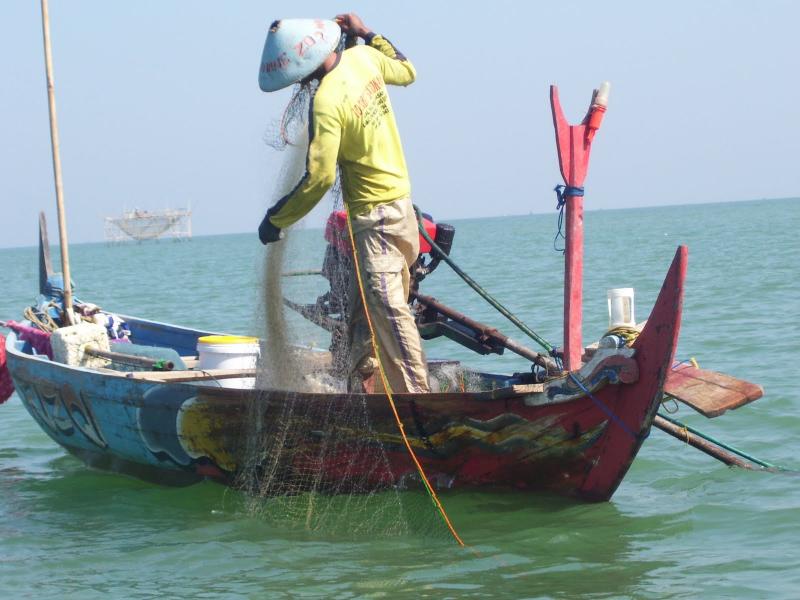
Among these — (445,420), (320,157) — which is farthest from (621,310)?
(320,157)

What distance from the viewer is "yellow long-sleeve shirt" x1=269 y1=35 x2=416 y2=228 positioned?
17.7 feet

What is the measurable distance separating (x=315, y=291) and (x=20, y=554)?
2.13 m

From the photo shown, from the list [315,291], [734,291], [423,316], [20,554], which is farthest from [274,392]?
[734,291]

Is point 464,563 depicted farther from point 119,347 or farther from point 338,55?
point 119,347

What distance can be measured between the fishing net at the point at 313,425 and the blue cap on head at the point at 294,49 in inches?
10.1

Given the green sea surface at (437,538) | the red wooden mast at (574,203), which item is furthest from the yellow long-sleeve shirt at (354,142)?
the red wooden mast at (574,203)

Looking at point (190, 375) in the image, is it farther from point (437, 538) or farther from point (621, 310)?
point (621, 310)

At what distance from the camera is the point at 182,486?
6.96 meters

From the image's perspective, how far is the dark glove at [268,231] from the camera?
5.69m

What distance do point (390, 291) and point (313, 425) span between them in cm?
85

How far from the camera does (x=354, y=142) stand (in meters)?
5.58

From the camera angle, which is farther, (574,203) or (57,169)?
(57,169)

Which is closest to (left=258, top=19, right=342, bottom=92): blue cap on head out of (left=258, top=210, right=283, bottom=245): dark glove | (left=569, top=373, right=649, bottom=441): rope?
(left=258, top=210, right=283, bottom=245): dark glove

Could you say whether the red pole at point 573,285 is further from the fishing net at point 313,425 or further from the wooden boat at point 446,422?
the fishing net at point 313,425
